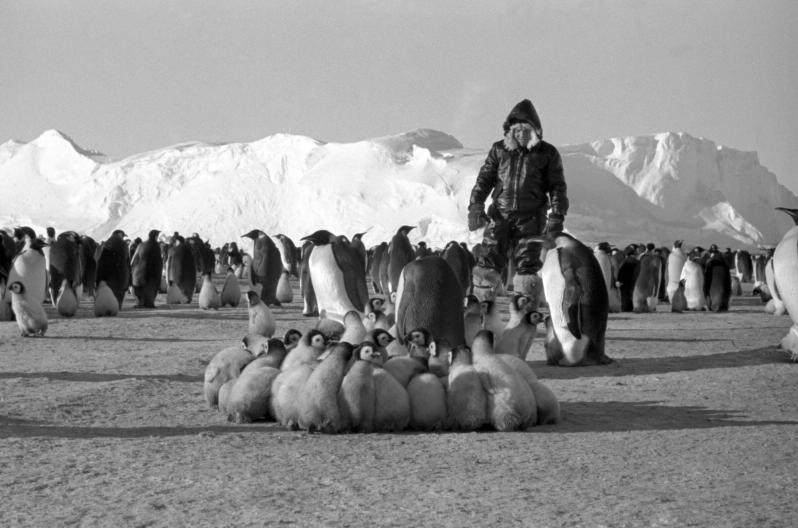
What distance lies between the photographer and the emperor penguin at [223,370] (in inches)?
222

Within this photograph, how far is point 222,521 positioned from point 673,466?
1.78 m

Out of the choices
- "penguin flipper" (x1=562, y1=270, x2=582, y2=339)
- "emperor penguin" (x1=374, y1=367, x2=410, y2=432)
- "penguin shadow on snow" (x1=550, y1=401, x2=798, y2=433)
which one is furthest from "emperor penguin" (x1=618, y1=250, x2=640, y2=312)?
"emperor penguin" (x1=374, y1=367, x2=410, y2=432)

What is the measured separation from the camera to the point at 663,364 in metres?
7.89

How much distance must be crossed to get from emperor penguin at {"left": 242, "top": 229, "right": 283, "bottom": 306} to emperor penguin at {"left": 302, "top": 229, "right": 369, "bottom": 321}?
218 inches

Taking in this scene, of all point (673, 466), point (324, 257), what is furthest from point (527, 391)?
point (324, 257)

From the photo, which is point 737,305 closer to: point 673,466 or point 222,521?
point 673,466

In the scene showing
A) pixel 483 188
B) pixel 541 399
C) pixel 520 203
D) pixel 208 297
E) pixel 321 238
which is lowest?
pixel 541 399

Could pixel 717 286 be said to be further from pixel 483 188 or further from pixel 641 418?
pixel 641 418

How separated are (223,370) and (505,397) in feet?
5.32

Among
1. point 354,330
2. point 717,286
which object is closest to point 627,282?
point 717,286

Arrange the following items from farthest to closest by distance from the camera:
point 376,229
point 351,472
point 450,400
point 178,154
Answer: point 178,154 < point 376,229 < point 450,400 < point 351,472

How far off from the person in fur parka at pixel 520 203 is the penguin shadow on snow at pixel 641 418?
268 cm

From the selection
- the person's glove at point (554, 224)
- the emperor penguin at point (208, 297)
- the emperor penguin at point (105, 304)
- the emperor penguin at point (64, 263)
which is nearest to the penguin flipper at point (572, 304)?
the person's glove at point (554, 224)

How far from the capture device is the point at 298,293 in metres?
22.3
